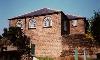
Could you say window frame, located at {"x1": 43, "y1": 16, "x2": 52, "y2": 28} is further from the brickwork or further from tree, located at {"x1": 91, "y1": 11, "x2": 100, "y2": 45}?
tree, located at {"x1": 91, "y1": 11, "x2": 100, "y2": 45}

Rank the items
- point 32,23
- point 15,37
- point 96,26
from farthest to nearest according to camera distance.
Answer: point 32,23
point 96,26
point 15,37

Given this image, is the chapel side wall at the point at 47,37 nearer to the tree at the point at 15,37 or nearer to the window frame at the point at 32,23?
the window frame at the point at 32,23

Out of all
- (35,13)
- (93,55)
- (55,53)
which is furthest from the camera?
(35,13)

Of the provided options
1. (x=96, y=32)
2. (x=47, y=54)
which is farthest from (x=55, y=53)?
(x=96, y=32)

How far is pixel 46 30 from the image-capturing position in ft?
114

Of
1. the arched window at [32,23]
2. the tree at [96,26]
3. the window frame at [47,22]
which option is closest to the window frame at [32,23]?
the arched window at [32,23]

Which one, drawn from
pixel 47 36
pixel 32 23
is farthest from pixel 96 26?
pixel 32 23

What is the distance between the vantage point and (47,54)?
3288cm

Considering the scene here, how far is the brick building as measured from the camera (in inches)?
1273

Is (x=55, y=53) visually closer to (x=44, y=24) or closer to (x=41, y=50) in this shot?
(x=41, y=50)

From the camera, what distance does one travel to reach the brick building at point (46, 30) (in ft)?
106

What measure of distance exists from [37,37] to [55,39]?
317 cm

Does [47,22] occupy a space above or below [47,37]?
above

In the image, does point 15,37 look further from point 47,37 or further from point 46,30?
point 46,30
